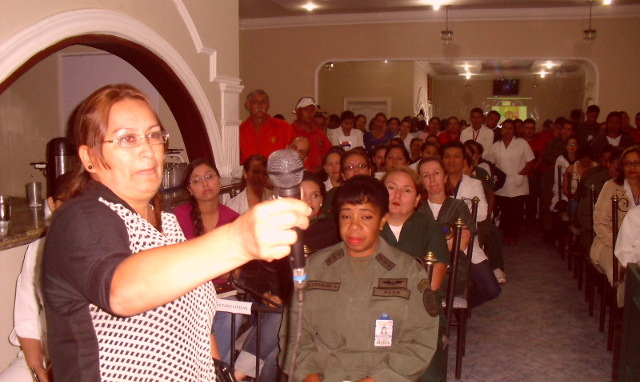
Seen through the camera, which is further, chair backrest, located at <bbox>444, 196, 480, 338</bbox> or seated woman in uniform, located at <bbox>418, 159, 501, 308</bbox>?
seated woman in uniform, located at <bbox>418, 159, 501, 308</bbox>

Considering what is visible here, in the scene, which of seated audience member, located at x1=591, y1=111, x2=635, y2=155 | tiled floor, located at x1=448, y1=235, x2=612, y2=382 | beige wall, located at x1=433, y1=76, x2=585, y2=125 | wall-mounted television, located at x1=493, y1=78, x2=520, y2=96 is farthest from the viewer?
wall-mounted television, located at x1=493, y1=78, x2=520, y2=96

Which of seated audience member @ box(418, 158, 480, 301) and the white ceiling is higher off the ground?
the white ceiling

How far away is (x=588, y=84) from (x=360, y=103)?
6.24 m

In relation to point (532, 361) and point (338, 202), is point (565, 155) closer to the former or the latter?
point (532, 361)

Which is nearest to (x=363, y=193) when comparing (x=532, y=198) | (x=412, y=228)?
(x=412, y=228)

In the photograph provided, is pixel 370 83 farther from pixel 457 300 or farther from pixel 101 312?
pixel 101 312

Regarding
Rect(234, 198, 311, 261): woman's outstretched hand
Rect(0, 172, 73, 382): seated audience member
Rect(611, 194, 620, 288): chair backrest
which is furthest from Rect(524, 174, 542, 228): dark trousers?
Rect(234, 198, 311, 261): woman's outstretched hand

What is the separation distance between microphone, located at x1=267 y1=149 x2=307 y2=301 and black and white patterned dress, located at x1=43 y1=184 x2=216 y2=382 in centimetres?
27

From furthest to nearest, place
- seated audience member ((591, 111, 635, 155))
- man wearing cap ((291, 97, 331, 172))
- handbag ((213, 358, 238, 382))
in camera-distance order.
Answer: seated audience member ((591, 111, 635, 155)), man wearing cap ((291, 97, 331, 172)), handbag ((213, 358, 238, 382))

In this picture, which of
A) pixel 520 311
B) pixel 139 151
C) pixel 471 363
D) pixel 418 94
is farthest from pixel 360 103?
pixel 139 151

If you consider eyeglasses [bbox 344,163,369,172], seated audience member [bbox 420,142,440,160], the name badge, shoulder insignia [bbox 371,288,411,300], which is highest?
seated audience member [bbox 420,142,440,160]

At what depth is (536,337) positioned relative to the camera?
13.6 feet

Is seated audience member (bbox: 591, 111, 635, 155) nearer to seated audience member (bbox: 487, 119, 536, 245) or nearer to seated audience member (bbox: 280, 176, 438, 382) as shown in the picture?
seated audience member (bbox: 487, 119, 536, 245)

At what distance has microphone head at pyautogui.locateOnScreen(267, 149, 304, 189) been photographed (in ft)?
3.04
